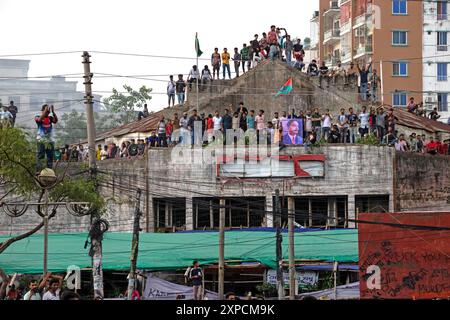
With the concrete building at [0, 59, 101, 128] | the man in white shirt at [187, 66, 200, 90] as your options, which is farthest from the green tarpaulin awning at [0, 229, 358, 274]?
the concrete building at [0, 59, 101, 128]

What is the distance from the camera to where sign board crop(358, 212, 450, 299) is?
1176 inches

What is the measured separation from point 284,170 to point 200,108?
613 centimetres

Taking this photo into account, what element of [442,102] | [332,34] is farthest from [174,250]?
[332,34]

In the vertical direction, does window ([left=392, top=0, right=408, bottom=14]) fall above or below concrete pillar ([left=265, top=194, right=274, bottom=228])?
above

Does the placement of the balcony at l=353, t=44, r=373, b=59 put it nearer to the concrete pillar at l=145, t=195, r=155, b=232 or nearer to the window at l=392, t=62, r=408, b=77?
the window at l=392, t=62, r=408, b=77

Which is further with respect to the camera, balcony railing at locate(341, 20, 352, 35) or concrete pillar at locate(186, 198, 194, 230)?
balcony railing at locate(341, 20, 352, 35)

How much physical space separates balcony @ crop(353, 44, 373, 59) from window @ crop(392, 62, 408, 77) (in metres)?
1.94

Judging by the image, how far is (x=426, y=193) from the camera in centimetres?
4125

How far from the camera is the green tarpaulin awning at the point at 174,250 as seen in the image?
3234 centimetres

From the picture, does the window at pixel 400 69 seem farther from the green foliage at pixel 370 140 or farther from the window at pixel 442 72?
the green foliage at pixel 370 140

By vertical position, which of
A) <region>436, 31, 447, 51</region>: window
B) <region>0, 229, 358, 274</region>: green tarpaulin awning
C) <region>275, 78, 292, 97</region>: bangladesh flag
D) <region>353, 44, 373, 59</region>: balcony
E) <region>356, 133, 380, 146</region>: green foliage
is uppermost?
<region>436, 31, 447, 51</region>: window

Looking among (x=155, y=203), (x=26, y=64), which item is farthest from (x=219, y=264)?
(x=26, y=64)

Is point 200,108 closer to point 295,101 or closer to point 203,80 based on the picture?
point 203,80
